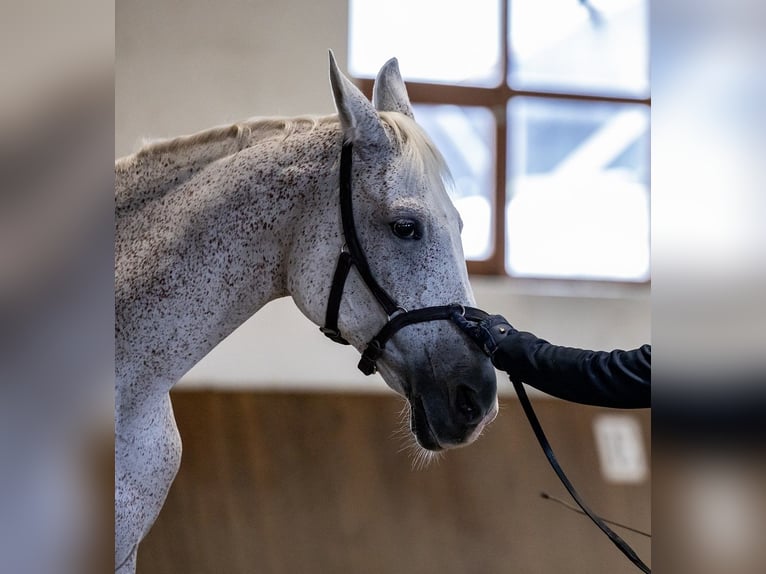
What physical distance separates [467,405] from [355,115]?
37cm

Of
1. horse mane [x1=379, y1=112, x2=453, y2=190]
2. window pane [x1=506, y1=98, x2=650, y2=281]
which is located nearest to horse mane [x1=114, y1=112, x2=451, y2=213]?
horse mane [x1=379, y1=112, x2=453, y2=190]

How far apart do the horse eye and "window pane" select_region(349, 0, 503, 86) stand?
1.38 m

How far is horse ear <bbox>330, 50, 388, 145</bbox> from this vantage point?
0.96 m

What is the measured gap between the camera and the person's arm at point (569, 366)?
31.5 inches

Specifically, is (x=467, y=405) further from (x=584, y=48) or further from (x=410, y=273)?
(x=584, y=48)

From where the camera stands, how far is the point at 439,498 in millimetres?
2293

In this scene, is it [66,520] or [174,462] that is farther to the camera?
[174,462]

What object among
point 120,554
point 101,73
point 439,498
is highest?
point 101,73

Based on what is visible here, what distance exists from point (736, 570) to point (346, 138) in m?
0.71

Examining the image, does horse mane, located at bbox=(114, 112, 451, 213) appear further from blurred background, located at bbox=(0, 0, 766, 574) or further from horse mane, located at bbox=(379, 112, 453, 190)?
blurred background, located at bbox=(0, 0, 766, 574)

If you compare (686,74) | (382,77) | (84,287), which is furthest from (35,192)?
(382,77)

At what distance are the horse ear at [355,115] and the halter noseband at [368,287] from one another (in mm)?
18

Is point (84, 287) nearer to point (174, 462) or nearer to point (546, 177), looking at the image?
point (174, 462)

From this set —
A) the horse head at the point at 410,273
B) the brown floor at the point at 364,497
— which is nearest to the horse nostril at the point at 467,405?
the horse head at the point at 410,273
